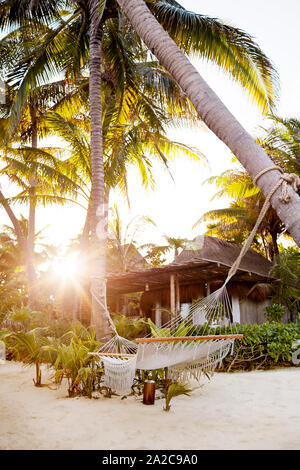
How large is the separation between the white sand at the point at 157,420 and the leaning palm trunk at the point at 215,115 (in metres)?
1.82

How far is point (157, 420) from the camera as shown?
343 cm

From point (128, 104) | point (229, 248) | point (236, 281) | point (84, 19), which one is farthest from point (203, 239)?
point (84, 19)

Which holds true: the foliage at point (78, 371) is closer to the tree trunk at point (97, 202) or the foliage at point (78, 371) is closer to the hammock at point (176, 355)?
the hammock at point (176, 355)

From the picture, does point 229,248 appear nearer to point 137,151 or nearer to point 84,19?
point 137,151

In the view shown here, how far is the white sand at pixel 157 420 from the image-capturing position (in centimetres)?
281

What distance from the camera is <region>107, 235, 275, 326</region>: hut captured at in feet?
31.9

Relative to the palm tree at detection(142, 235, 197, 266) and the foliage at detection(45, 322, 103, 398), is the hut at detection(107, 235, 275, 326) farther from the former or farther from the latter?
the foliage at detection(45, 322, 103, 398)

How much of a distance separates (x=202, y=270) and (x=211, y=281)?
185 centimetres

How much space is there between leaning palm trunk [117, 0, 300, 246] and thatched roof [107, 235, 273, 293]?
216 inches

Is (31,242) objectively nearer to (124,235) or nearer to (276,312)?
(124,235)

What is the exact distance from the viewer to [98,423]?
333 cm

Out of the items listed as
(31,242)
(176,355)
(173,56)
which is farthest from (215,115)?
(31,242)

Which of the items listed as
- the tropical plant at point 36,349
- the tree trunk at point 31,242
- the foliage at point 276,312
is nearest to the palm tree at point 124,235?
the tree trunk at point 31,242

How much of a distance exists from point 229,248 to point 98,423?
861 cm
